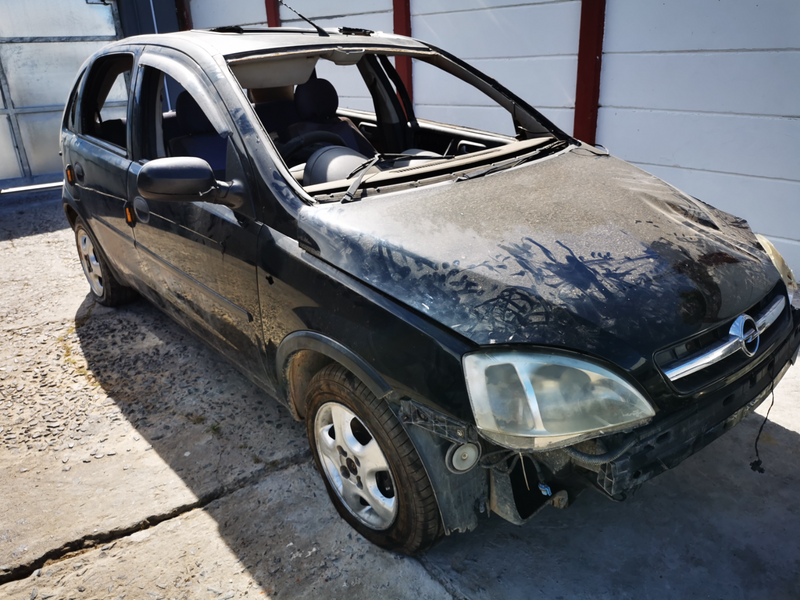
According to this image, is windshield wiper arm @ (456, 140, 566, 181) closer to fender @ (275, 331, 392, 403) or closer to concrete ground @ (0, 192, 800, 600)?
fender @ (275, 331, 392, 403)

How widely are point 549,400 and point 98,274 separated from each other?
3.58 metres

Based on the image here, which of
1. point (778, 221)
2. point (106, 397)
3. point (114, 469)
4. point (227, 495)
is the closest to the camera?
point (227, 495)

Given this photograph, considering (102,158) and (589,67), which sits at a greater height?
(589,67)

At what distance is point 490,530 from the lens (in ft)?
7.50

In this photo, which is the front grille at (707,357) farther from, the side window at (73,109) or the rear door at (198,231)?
the side window at (73,109)

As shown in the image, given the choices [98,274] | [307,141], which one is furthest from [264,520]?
[98,274]

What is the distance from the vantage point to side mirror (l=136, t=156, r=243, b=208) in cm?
217

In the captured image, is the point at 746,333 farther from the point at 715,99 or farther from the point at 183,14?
the point at 183,14

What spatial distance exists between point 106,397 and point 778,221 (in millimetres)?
4379

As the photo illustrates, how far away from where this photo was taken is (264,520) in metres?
2.39

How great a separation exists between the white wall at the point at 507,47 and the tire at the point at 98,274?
347 cm

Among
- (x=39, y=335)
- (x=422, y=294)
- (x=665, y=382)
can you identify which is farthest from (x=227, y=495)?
(x=39, y=335)

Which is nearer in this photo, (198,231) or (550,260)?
(550,260)

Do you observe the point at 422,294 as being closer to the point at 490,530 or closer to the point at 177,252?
the point at 490,530
